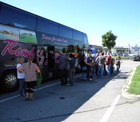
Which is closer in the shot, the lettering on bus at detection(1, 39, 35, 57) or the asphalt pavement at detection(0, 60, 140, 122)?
the asphalt pavement at detection(0, 60, 140, 122)

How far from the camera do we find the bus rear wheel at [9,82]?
673 cm

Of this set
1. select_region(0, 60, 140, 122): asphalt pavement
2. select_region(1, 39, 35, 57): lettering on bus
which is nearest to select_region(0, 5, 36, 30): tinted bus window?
select_region(1, 39, 35, 57): lettering on bus

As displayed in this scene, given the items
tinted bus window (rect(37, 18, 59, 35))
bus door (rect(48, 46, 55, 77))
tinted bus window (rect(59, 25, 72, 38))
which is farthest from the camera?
tinted bus window (rect(59, 25, 72, 38))

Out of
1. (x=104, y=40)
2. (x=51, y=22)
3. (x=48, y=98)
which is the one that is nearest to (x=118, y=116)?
(x=48, y=98)

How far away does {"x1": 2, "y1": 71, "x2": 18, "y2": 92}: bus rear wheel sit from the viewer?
6727 millimetres

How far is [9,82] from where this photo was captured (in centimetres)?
692

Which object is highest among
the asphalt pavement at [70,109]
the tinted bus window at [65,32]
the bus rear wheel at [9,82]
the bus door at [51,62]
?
the tinted bus window at [65,32]

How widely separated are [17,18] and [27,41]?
1.17m

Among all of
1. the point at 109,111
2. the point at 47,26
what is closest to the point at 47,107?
the point at 109,111

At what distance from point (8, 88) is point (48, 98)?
6.63 feet

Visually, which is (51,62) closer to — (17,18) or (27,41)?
(27,41)

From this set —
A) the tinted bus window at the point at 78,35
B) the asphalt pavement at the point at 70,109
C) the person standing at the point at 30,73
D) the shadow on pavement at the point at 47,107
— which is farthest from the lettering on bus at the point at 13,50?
the tinted bus window at the point at 78,35

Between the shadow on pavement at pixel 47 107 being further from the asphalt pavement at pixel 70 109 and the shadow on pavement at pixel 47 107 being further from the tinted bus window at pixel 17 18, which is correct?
the tinted bus window at pixel 17 18

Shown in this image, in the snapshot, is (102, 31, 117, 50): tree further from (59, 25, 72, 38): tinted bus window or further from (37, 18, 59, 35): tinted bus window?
(37, 18, 59, 35): tinted bus window
